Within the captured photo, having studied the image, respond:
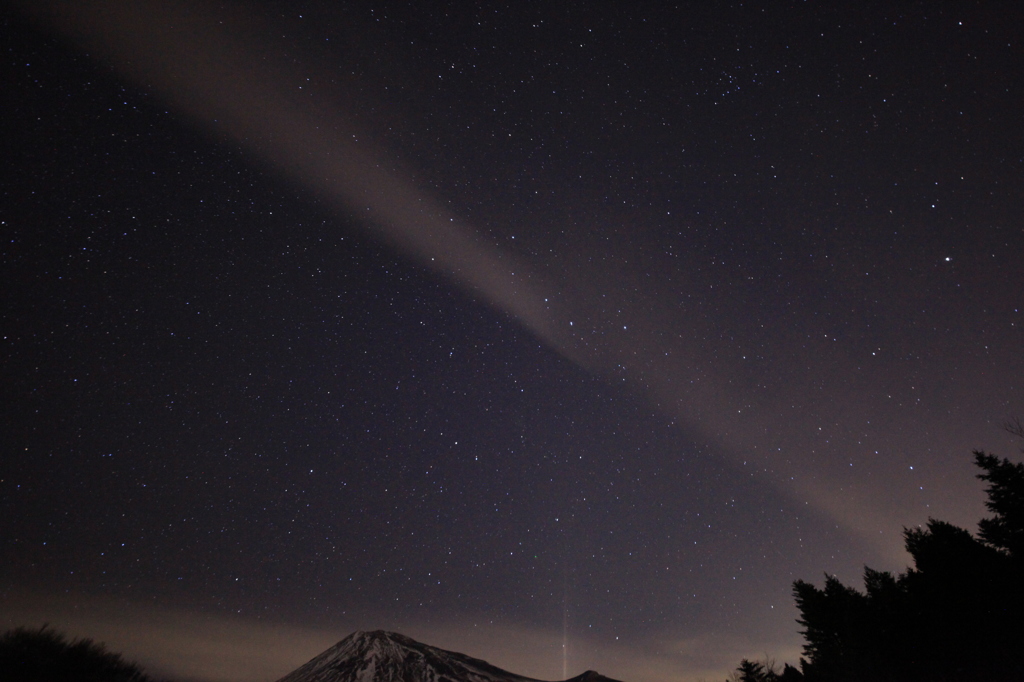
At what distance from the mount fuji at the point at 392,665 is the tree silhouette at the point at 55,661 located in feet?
141

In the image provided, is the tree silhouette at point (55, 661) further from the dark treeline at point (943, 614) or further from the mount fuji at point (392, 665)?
the dark treeline at point (943, 614)

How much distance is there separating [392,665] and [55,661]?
179 feet

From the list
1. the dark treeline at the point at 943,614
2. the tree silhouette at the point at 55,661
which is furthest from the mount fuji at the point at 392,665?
the dark treeline at the point at 943,614

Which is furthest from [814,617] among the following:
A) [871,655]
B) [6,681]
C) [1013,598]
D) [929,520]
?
[6,681]

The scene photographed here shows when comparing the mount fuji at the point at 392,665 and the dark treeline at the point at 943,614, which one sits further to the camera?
the mount fuji at the point at 392,665

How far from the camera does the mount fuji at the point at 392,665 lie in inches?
3125

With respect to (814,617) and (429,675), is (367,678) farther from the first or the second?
(814,617)

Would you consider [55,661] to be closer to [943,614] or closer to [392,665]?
[392,665]

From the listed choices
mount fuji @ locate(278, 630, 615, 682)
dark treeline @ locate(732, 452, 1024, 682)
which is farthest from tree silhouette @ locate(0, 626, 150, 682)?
dark treeline @ locate(732, 452, 1024, 682)

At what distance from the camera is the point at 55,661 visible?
38.8m

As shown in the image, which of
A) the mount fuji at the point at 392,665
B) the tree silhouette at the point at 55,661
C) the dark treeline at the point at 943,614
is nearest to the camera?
the dark treeline at the point at 943,614

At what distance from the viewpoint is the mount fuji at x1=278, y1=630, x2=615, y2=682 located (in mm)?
79375

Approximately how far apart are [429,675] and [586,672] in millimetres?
26616

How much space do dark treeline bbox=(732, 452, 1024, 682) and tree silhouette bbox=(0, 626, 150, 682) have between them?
179 feet
